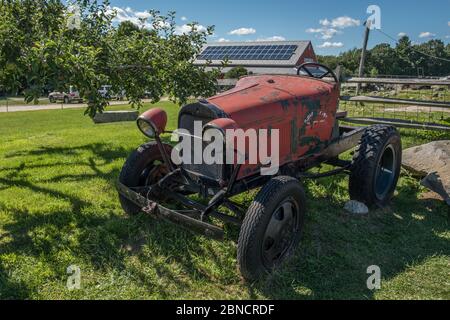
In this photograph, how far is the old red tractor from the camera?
122 inches

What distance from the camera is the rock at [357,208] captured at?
14.6 ft

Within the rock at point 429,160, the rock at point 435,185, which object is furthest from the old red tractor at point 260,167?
the rock at point 429,160

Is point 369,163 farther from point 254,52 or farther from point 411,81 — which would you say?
point 254,52

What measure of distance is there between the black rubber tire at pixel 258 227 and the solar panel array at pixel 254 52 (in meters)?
30.0

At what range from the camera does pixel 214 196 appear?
3355 millimetres

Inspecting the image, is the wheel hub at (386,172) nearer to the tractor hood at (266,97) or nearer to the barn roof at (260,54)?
the tractor hood at (266,97)

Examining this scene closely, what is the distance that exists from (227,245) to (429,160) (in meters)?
3.47

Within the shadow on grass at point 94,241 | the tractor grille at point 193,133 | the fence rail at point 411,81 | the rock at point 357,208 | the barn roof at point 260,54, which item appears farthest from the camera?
the barn roof at point 260,54

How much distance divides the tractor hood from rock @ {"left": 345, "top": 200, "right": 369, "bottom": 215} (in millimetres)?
1305

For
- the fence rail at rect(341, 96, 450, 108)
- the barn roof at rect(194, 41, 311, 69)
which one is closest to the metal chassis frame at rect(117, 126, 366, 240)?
the fence rail at rect(341, 96, 450, 108)

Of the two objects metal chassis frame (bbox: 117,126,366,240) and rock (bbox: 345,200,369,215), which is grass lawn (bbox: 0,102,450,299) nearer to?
rock (bbox: 345,200,369,215)

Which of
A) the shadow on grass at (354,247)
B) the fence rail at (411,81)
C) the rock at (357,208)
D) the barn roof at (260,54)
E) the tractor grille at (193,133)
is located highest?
the barn roof at (260,54)

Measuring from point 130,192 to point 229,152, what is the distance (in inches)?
41.0

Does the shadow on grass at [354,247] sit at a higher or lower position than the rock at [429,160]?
lower
